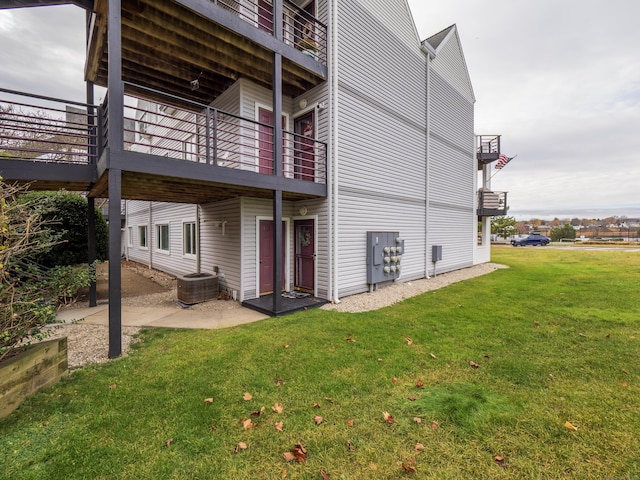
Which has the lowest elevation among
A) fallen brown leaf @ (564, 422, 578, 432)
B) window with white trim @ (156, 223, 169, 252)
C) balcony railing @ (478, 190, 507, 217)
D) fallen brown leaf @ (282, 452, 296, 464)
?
fallen brown leaf @ (282, 452, 296, 464)

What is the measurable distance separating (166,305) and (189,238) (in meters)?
4.15

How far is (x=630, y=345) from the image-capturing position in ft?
15.2

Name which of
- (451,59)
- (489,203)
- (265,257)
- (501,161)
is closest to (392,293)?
(265,257)

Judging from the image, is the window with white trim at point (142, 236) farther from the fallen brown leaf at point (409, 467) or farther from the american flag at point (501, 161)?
the american flag at point (501, 161)

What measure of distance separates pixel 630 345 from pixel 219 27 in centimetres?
968

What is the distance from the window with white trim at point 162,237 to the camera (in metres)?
13.0

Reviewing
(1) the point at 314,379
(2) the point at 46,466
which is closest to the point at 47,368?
(2) the point at 46,466

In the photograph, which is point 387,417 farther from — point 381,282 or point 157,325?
point 381,282

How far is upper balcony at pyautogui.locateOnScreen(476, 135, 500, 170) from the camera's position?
55.4 feet

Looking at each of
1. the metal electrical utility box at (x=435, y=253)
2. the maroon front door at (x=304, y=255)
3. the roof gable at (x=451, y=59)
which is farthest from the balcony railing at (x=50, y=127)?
the roof gable at (x=451, y=59)

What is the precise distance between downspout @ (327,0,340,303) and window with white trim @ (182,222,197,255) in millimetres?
5972

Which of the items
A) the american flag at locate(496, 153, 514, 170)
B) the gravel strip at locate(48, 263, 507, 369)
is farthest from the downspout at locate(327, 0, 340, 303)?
the american flag at locate(496, 153, 514, 170)

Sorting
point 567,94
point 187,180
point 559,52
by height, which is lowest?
point 187,180

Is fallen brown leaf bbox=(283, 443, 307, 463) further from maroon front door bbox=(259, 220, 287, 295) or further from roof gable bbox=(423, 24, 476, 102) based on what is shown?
roof gable bbox=(423, 24, 476, 102)
